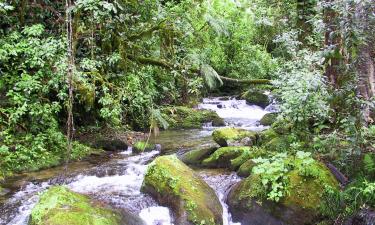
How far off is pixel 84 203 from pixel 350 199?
144 inches

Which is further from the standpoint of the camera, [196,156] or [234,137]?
[234,137]

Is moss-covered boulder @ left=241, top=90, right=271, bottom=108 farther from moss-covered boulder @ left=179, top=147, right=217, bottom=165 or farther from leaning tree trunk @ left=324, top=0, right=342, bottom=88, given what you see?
leaning tree trunk @ left=324, top=0, right=342, bottom=88

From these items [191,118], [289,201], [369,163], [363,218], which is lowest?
[363,218]

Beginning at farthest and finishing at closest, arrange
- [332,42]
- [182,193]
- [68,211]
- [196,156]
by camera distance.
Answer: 1. [196,156]
2. [332,42]
3. [182,193]
4. [68,211]

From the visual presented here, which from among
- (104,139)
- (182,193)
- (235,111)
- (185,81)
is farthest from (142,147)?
(235,111)

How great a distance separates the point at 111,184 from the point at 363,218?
4.18 metres

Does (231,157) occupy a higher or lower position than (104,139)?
lower

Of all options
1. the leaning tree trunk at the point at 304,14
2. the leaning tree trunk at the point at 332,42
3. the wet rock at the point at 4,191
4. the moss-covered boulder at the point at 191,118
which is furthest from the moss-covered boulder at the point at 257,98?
the wet rock at the point at 4,191

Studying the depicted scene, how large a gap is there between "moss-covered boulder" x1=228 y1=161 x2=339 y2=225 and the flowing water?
345 millimetres

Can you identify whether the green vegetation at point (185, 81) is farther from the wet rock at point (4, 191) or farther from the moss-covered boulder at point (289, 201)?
the wet rock at point (4, 191)

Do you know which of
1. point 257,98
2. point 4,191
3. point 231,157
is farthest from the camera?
point 257,98

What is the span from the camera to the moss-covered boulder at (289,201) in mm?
5543

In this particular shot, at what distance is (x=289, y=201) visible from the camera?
222 inches

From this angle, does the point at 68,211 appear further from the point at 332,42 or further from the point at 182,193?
the point at 332,42
